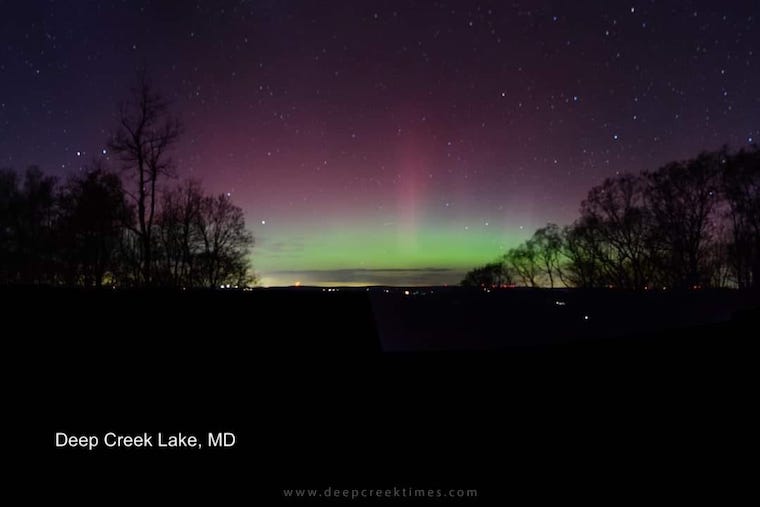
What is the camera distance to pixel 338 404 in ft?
7.57

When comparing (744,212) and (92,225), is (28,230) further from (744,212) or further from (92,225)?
(744,212)

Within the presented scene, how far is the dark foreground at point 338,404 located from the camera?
77.9 inches

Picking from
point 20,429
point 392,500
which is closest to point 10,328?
point 20,429

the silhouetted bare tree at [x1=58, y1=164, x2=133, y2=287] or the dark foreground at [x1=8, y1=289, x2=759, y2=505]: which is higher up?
the silhouetted bare tree at [x1=58, y1=164, x2=133, y2=287]

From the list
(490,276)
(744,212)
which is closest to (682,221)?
(744,212)

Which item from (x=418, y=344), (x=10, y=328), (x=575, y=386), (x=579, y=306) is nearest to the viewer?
→ (x=10, y=328)

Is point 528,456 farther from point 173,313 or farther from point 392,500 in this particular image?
point 173,313

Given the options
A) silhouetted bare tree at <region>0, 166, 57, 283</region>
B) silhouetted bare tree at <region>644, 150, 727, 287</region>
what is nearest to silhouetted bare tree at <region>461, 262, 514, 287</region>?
silhouetted bare tree at <region>644, 150, 727, 287</region>

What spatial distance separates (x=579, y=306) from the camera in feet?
63.7

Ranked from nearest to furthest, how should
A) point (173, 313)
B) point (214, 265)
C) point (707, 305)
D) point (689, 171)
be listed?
point (173, 313)
point (707, 305)
point (689, 171)
point (214, 265)

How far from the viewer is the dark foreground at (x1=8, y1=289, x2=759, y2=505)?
198 cm

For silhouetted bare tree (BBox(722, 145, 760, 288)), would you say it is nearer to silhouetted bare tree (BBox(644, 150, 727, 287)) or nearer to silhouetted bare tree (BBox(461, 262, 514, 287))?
silhouetted bare tree (BBox(644, 150, 727, 287))

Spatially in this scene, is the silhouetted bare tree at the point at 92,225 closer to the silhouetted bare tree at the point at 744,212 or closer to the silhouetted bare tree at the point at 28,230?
the silhouetted bare tree at the point at 28,230

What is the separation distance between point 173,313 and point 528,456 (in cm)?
211
